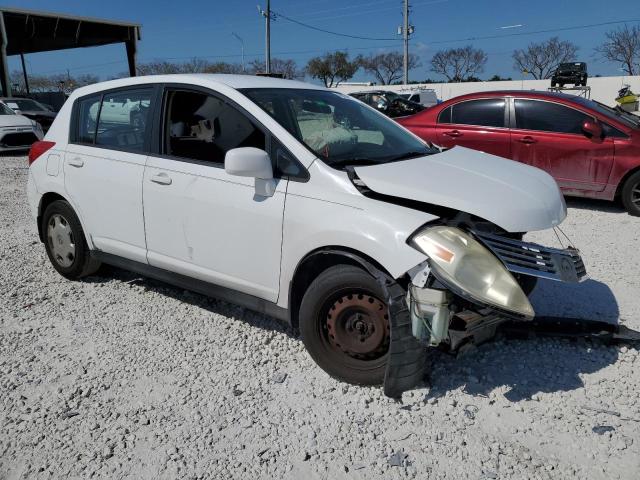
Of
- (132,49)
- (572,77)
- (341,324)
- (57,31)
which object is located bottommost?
(341,324)

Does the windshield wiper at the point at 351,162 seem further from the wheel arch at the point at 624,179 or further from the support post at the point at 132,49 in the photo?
the support post at the point at 132,49

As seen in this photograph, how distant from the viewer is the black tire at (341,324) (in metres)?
2.87

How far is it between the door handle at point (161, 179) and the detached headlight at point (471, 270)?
1.82m

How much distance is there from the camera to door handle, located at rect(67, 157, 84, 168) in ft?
13.9

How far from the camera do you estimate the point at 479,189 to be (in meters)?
2.90

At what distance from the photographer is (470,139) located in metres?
7.61

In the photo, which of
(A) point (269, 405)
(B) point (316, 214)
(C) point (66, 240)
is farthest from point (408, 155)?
(C) point (66, 240)

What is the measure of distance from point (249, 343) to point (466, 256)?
5.56 feet

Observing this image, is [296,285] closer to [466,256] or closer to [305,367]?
[305,367]

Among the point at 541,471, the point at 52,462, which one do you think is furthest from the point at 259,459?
the point at 541,471

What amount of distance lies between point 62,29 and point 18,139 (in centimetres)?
1945

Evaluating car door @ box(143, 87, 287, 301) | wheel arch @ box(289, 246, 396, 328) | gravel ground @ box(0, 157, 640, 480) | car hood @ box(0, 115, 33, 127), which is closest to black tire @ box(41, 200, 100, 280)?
gravel ground @ box(0, 157, 640, 480)

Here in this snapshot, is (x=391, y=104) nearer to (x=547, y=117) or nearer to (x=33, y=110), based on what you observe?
(x=33, y=110)

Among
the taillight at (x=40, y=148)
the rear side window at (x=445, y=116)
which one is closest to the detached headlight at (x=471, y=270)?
the taillight at (x=40, y=148)
